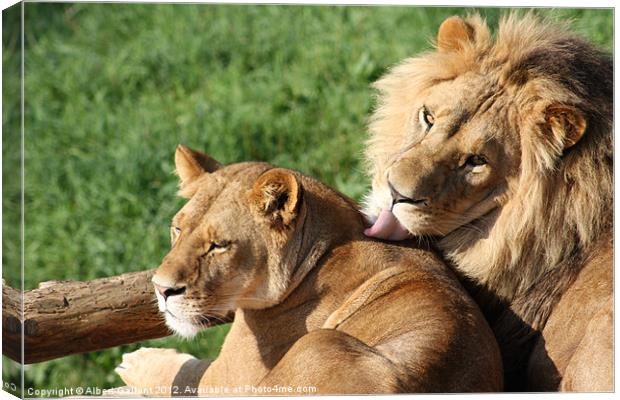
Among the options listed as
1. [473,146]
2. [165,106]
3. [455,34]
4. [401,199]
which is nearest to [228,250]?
[401,199]

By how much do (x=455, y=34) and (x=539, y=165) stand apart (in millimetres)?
639

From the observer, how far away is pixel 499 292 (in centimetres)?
465

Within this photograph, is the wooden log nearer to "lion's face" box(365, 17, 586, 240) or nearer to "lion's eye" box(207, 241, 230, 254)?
"lion's eye" box(207, 241, 230, 254)

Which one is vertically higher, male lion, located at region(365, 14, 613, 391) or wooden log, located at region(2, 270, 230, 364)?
male lion, located at region(365, 14, 613, 391)

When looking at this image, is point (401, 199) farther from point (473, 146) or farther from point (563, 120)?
point (563, 120)

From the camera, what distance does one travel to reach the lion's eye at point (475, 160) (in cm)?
443

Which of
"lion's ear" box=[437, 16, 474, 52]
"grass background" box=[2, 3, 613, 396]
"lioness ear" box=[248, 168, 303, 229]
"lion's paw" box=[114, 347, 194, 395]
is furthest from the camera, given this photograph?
"grass background" box=[2, 3, 613, 396]

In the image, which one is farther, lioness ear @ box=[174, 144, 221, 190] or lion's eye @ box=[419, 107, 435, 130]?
lioness ear @ box=[174, 144, 221, 190]

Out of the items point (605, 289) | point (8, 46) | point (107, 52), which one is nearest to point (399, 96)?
point (605, 289)

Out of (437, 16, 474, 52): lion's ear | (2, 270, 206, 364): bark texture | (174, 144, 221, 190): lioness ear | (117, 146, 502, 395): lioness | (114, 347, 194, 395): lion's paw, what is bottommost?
(114, 347, 194, 395): lion's paw

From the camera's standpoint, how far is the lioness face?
14.1 ft

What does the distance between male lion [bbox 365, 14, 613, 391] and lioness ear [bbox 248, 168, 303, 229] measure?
0.99 feet

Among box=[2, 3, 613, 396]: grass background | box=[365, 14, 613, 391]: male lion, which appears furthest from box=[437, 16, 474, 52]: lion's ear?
box=[2, 3, 613, 396]: grass background

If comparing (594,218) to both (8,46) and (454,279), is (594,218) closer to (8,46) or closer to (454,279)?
(454,279)
